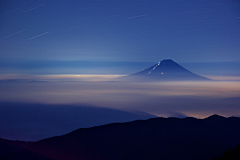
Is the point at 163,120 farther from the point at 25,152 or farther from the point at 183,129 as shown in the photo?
the point at 25,152

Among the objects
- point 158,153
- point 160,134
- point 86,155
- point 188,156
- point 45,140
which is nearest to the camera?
point 188,156

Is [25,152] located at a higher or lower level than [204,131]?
lower

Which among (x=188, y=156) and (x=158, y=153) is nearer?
(x=188, y=156)

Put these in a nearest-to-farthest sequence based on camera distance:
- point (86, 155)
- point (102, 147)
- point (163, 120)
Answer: point (86, 155)
point (102, 147)
point (163, 120)

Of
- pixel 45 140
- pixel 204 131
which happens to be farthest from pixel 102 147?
pixel 204 131

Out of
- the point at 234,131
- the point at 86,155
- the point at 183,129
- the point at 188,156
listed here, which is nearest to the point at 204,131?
the point at 183,129

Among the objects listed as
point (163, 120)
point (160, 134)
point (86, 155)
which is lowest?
point (86, 155)

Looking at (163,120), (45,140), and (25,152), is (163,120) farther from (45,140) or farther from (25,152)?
Result: (25,152)
